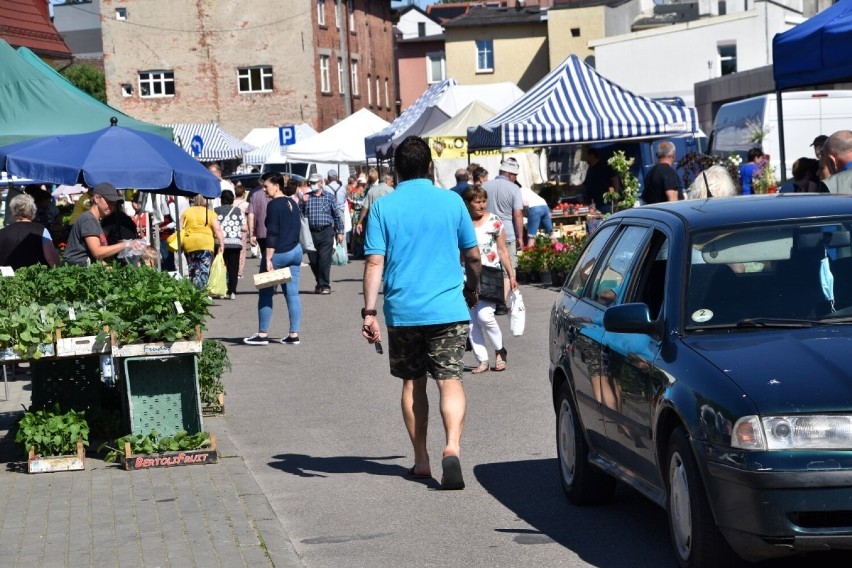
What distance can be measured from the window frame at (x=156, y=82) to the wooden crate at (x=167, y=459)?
6131 centimetres

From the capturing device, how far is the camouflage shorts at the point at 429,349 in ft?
27.0

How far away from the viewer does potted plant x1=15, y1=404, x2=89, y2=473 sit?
9.19m

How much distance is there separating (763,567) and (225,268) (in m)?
16.9

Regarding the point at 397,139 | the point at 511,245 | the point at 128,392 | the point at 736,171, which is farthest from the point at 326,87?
the point at 128,392

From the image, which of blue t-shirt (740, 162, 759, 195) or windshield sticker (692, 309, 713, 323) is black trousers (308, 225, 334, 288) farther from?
windshield sticker (692, 309, 713, 323)

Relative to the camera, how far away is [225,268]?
22.3 m

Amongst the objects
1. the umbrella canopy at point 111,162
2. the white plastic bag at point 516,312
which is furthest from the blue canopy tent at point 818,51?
the umbrella canopy at point 111,162

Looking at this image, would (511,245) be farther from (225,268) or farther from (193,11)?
(193,11)

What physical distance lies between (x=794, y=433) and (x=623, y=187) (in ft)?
56.9

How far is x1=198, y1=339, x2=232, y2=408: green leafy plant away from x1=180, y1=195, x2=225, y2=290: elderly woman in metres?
10.4

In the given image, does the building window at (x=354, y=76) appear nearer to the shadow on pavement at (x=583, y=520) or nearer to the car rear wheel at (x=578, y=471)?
the shadow on pavement at (x=583, y=520)

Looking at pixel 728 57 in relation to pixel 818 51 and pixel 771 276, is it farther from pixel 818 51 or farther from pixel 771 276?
pixel 771 276

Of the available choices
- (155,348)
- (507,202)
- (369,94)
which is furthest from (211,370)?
(369,94)

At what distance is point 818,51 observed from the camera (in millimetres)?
12477
